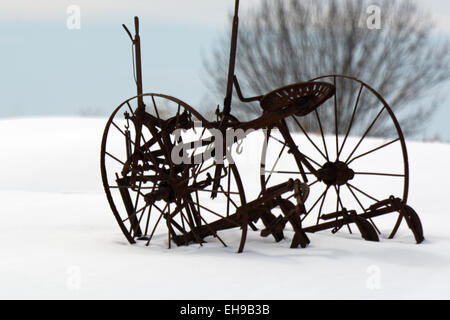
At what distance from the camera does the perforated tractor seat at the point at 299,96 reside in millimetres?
2986

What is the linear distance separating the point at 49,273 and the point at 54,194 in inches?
103

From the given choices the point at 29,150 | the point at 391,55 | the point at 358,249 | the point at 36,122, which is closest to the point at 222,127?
the point at 358,249

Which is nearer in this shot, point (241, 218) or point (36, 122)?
point (241, 218)

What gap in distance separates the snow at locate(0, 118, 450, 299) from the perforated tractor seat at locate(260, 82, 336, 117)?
28.5 inches

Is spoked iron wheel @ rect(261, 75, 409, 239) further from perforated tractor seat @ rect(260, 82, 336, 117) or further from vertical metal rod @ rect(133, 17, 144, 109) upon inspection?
vertical metal rod @ rect(133, 17, 144, 109)

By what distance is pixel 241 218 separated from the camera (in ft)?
10.5

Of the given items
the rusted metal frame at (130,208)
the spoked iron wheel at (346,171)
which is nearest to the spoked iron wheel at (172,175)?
the rusted metal frame at (130,208)

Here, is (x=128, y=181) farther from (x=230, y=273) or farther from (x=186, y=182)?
(x=230, y=273)

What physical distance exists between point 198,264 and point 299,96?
929 mm

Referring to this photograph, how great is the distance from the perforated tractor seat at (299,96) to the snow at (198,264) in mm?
723

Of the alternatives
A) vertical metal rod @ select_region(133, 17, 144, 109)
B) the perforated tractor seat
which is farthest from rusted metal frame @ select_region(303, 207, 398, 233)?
vertical metal rod @ select_region(133, 17, 144, 109)

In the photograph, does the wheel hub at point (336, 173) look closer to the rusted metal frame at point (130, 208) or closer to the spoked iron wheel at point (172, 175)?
the spoked iron wheel at point (172, 175)

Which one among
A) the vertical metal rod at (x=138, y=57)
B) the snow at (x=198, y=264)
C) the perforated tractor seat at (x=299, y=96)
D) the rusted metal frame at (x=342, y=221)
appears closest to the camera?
the snow at (x=198, y=264)

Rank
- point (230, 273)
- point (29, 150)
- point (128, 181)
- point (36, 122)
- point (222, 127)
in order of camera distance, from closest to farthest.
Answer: point (230, 273), point (222, 127), point (128, 181), point (29, 150), point (36, 122)
